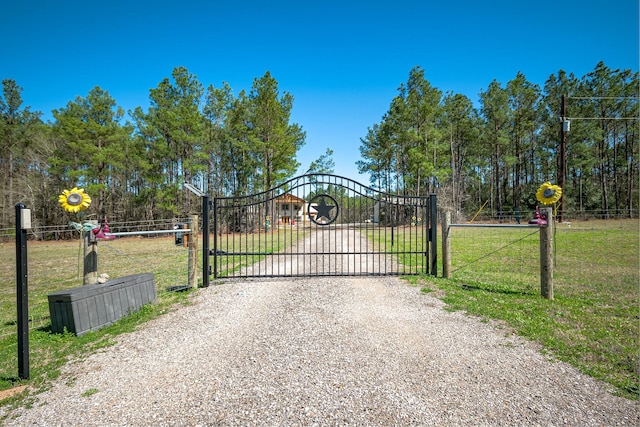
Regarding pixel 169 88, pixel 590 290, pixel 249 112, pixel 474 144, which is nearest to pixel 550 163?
pixel 474 144

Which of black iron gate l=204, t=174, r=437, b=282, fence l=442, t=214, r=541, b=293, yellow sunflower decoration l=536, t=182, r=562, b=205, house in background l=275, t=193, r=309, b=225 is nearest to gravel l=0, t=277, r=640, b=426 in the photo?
black iron gate l=204, t=174, r=437, b=282

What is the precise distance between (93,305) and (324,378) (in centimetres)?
352

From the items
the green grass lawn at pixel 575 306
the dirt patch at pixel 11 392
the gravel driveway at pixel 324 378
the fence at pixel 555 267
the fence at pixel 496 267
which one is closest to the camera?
the gravel driveway at pixel 324 378

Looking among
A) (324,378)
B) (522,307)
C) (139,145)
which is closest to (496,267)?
(522,307)

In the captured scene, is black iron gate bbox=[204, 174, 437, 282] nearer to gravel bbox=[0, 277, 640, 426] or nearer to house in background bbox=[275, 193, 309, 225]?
house in background bbox=[275, 193, 309, 225]

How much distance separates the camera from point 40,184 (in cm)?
2291

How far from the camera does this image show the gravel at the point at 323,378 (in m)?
2.43

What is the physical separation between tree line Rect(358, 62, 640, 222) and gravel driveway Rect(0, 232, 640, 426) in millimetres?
24400

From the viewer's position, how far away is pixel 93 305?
4305 millimetres

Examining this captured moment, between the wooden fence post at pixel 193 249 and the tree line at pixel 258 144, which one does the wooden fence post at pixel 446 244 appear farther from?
the tree line at pixel 258 144

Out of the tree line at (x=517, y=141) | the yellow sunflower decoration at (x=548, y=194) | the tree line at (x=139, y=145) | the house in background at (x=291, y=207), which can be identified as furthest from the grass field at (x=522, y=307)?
the tree line at (x=517, y=141)

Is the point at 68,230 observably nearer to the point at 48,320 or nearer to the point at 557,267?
the point at 48,320

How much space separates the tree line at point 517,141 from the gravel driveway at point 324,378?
24400 millimetres

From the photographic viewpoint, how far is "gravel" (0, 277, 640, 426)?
2.43m
